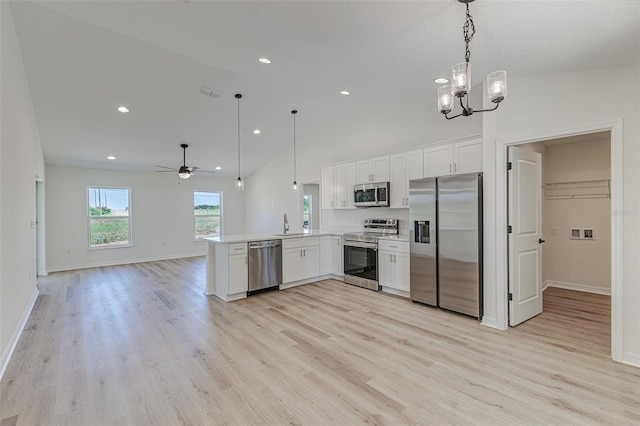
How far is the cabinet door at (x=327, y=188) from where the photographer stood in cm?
629

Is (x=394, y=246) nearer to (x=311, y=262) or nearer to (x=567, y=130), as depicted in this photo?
(x=311, y=262)

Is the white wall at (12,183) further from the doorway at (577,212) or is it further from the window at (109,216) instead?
the doorway at (577,212)

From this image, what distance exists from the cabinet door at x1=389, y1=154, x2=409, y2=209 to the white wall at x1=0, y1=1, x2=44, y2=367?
4.77 meters

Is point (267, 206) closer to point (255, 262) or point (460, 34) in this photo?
point (255, 262)

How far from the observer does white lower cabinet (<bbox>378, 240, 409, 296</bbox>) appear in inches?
177

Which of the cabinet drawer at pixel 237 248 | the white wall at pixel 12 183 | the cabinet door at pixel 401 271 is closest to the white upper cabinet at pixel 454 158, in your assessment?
the cabinet door at pixel 401 271

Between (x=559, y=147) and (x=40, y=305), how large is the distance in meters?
8.61

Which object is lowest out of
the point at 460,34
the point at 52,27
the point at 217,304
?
the point at 217,304

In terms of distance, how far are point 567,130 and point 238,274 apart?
14.4 ft

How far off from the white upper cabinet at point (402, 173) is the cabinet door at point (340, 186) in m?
1.13

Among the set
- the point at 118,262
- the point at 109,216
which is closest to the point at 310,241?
the point at 118,262

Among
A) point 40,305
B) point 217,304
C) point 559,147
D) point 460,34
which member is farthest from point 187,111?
point 559,147

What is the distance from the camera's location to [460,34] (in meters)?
2.51

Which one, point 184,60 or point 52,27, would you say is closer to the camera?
point 52,27
